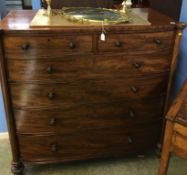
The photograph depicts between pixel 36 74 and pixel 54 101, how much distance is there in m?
0.20

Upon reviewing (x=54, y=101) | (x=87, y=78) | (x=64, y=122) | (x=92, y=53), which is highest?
(x=92, y=53)

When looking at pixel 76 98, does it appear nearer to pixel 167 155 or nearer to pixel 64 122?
pixel 64 122

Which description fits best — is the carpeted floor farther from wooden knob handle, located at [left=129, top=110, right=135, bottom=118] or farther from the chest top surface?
the chest top surface

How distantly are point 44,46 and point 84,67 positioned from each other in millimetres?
247

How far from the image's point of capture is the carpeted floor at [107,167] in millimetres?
1811

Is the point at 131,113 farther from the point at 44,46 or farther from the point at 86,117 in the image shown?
the point at 44,46

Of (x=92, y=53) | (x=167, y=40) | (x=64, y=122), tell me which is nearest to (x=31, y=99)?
(x=64, y=122)

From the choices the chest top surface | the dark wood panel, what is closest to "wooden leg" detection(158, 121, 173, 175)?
the chest top surface

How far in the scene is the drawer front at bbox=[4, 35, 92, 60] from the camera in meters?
1.33

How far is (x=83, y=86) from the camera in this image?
1504mm

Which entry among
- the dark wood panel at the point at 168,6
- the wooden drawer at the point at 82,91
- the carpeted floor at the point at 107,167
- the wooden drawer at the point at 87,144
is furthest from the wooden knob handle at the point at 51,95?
the dark wood panel at the point at 168,6

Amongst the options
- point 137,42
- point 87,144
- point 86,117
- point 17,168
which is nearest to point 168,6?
point 137,42

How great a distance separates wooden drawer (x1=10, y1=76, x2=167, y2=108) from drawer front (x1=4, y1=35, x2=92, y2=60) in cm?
18

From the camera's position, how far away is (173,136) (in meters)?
1.14
